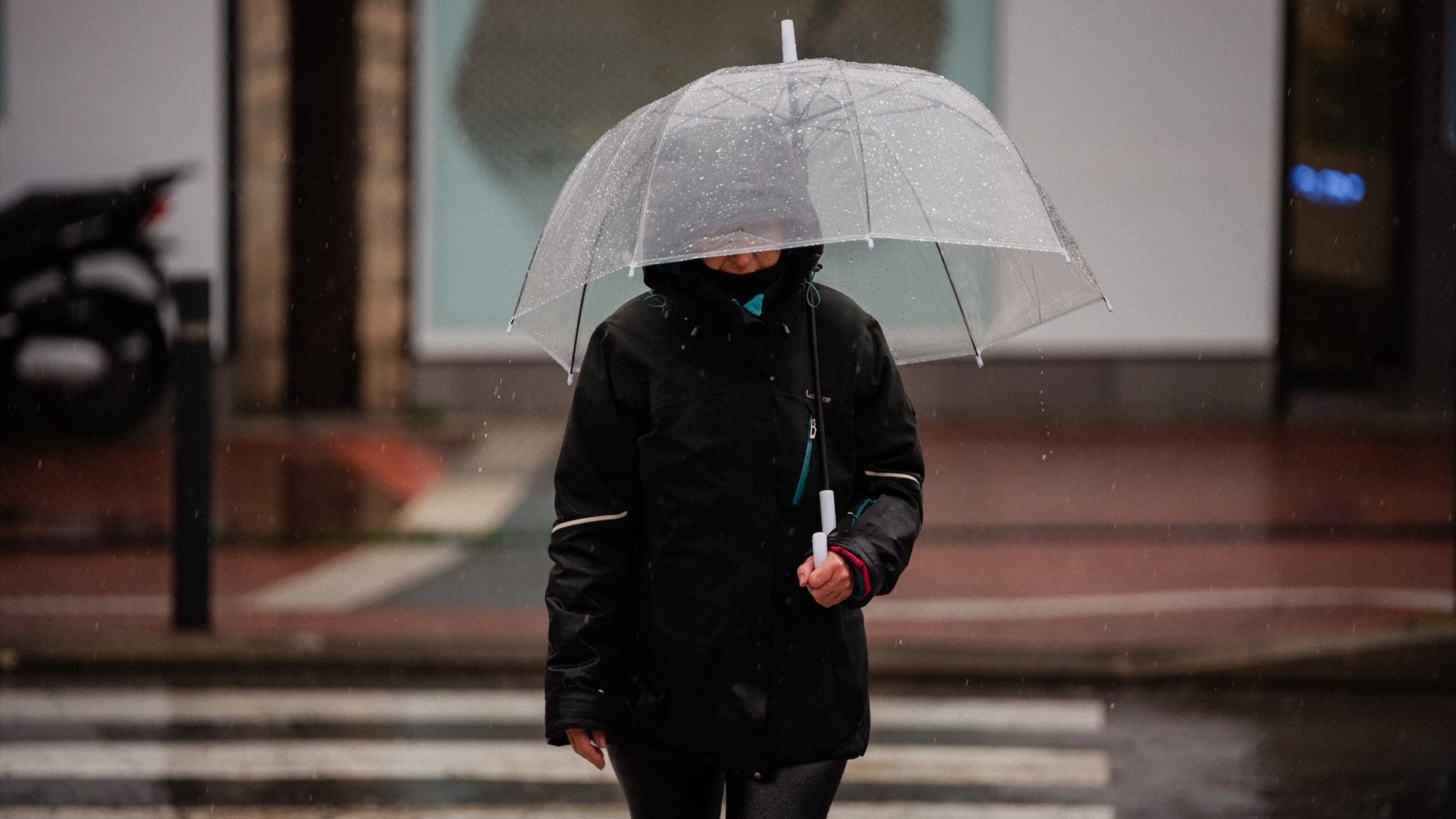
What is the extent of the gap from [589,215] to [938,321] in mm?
820

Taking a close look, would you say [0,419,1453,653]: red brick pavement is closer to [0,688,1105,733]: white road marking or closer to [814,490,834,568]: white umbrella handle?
[0,688,1105,733]: white road marking

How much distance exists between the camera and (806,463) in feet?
9.57

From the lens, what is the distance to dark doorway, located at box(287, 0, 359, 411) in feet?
47.1

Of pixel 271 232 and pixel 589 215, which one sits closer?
pixel 589 215

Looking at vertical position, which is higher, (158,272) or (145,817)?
(158,272)

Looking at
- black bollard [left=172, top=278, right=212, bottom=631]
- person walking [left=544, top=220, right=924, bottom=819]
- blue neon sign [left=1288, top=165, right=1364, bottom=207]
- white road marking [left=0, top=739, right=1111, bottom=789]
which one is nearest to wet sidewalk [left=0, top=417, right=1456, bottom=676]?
black bollard [left=172, top=278, right=212, bottom=631]

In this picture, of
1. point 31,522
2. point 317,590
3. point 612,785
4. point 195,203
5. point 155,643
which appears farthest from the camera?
point 195,203

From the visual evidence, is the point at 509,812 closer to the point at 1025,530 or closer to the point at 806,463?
the point at 806,463

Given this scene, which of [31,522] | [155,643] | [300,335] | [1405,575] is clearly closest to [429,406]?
[300,335]

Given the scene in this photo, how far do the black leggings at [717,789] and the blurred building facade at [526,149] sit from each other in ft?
37.1

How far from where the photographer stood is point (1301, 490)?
441 inches

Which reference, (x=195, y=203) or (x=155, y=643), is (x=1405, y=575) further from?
(x=195, y=203)

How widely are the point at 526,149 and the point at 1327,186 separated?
22.7ft

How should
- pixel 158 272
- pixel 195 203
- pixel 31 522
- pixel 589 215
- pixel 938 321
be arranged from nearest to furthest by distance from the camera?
pixel 589 215 → pixel 938 321 → pixel 31 522 → pixel 158 272 → pixel 195 203
